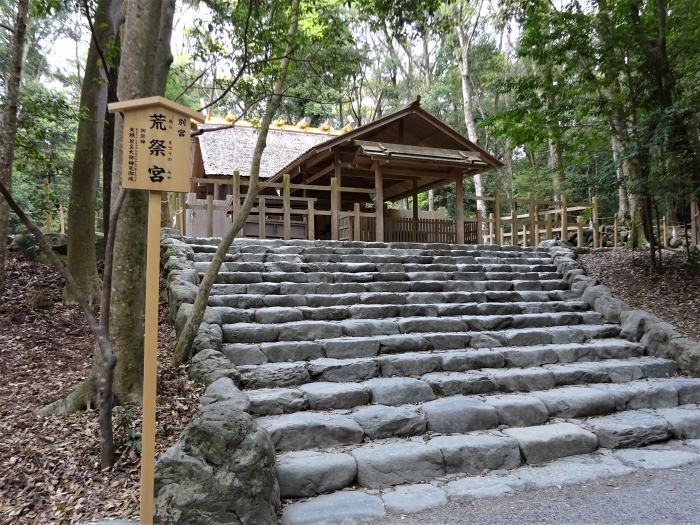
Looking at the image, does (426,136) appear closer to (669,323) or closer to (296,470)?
(669,323)

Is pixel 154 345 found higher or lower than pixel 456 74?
lower

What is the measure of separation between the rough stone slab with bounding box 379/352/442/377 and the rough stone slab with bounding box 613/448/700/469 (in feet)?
5.92

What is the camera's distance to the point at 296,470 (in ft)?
10.5

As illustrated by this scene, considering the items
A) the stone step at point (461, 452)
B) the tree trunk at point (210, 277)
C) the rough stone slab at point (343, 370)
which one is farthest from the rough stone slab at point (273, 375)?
the stone step at point (461, 452)

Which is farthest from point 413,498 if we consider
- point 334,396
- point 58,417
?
point 58,417

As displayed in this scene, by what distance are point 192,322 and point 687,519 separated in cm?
408

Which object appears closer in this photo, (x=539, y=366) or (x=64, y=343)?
(x=539, y=366)

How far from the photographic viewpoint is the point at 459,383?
15.2 feet

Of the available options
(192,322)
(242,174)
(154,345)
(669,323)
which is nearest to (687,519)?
(154,345)

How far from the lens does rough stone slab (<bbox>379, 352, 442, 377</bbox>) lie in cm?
483

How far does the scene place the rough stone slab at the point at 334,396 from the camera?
4.11 m

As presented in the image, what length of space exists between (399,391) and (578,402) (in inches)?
67.2

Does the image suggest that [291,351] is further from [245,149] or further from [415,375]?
[245,149]

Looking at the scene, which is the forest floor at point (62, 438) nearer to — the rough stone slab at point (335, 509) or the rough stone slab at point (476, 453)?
the rough stone slab at point (335, 509)
